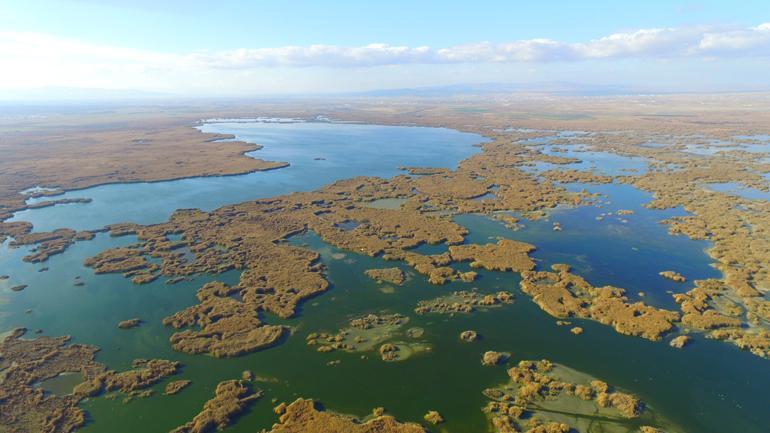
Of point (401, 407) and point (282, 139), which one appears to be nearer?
point (401, 407)

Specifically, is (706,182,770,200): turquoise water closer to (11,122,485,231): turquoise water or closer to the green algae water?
the green algae water

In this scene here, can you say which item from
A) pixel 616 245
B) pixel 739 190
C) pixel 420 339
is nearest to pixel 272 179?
pixel 420 339

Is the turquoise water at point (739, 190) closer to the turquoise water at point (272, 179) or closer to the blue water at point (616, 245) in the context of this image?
the blue water at point (616, 245)

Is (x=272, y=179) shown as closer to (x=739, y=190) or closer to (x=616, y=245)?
(x=616, y=245)

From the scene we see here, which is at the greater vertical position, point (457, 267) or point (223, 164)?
point (223, 164)

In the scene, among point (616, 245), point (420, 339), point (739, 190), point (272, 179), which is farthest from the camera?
point (272, 179)

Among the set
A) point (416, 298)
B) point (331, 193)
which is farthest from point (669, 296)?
point (331, 193)

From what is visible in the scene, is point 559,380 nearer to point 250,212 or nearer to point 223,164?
point 250,212
